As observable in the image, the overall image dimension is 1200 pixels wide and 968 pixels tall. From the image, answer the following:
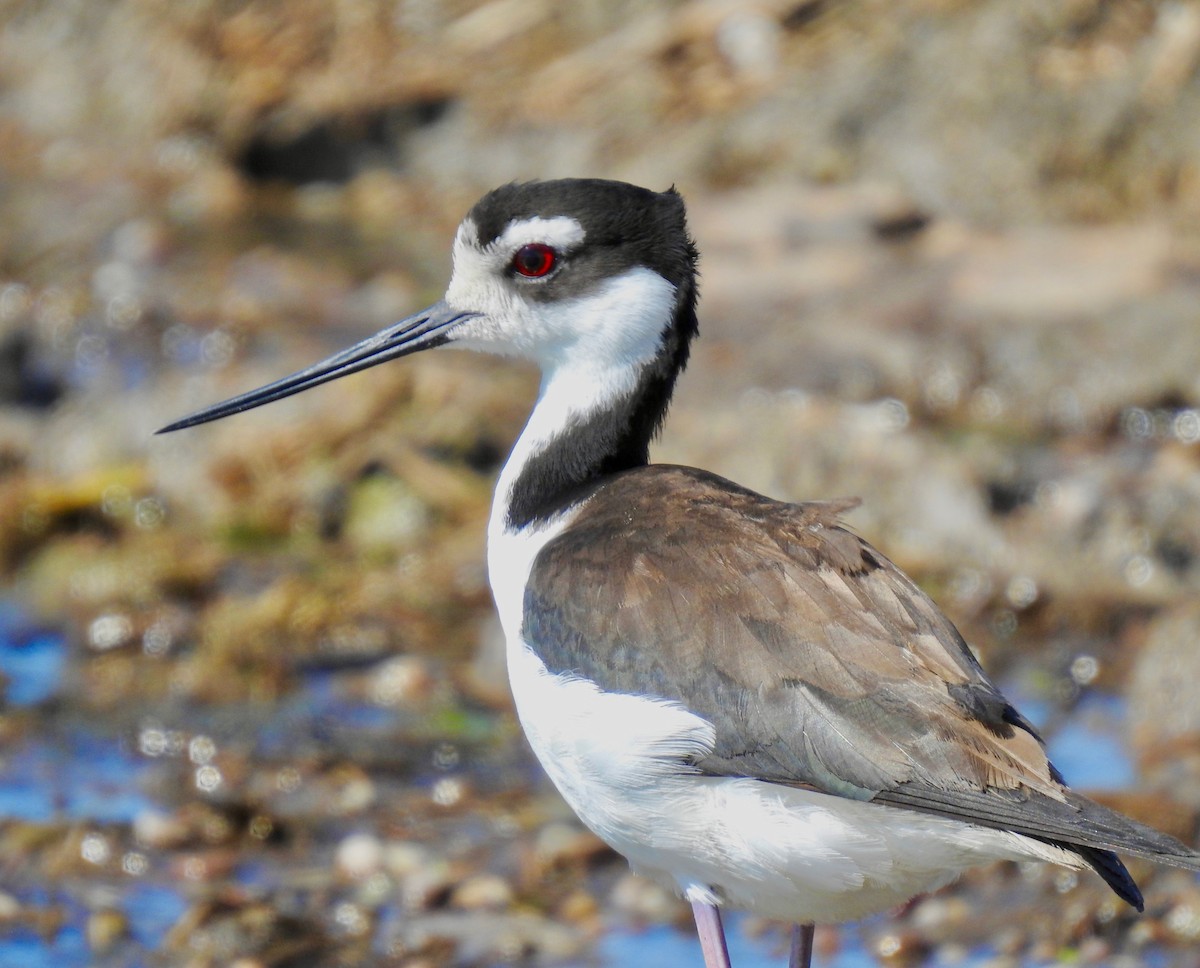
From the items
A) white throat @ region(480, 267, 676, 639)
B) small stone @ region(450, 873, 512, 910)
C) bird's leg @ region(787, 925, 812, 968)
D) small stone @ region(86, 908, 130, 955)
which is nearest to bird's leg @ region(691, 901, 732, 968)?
bird's leg @ region(787, 925, 812, 968)

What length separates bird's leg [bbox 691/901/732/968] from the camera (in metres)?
3.45

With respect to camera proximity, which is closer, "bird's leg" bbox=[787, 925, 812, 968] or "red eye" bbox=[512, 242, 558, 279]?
"bird's leg" bbox=[787, 925, 812, 968]

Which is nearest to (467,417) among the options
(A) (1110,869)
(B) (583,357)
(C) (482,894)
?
(C) (482,894)

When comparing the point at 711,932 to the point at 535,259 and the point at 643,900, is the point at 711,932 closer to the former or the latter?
the point at 643,900

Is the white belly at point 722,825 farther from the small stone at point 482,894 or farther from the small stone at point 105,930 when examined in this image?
the small stone at point 105,930

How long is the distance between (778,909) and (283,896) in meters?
1.76

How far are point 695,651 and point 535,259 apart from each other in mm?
975

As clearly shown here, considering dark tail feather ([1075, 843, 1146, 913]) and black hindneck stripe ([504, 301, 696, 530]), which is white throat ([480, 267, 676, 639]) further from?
dark tail feather ([1075, 843, 1146, 913])

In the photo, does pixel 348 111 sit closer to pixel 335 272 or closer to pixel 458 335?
pixel 335 272

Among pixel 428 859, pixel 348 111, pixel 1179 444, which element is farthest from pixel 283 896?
pixel 348 111

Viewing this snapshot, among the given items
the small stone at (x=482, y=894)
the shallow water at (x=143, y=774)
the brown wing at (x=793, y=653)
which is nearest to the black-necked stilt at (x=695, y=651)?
the brown wing at (x=793, y=653)

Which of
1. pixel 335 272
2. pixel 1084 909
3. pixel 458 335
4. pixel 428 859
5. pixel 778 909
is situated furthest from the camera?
pixel 335 272

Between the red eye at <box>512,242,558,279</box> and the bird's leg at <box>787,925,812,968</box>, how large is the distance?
1.45m

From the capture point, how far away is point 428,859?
4.85m
